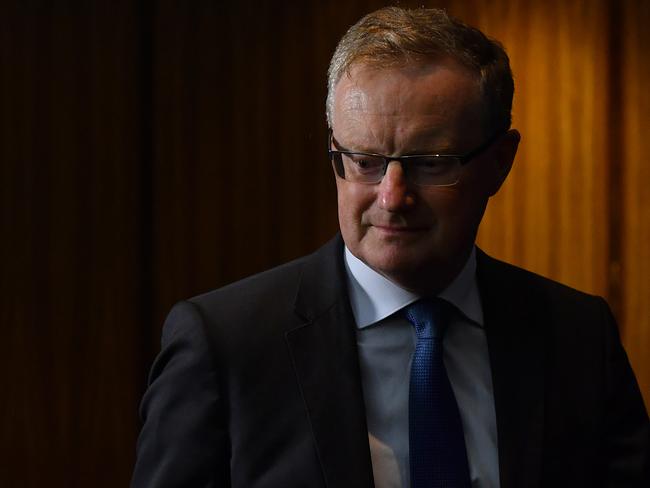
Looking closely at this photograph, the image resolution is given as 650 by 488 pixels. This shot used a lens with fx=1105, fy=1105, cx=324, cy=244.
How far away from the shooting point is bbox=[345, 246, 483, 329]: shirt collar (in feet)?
6.27

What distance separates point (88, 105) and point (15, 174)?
0.32m

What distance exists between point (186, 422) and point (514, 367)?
579mm

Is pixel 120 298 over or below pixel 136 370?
over

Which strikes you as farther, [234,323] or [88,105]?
[88,105]

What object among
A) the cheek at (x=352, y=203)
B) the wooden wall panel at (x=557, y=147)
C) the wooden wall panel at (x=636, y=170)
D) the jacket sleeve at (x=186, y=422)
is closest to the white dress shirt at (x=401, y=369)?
the cheek at (x=352, y=203)

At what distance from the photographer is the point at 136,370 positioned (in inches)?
141

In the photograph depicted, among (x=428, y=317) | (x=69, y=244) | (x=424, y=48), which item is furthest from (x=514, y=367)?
(x=69, y=244)

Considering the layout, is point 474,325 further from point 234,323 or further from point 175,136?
point 175,136

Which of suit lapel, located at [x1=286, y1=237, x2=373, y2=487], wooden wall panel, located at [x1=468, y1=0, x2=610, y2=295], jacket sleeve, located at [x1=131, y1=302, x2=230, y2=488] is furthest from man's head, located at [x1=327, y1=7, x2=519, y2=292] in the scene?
wooden wall panel, located at [x1=468, y1=0, x2=610, y2=295]

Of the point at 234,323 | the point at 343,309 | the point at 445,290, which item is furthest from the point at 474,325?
the point at 234,323

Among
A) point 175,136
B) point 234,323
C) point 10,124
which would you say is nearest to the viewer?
point 234,323

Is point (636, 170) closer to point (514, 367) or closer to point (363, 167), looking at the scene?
point (514, 367)

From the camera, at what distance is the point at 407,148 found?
69.1 inches

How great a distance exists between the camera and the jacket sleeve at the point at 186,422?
1743 millimetres
